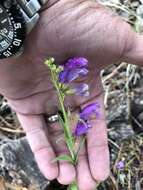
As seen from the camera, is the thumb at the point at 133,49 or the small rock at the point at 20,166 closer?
the thumb at the point at 133,49

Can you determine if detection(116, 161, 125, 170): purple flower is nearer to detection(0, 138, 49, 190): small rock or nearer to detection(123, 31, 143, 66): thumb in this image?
detection(0, 138, 49, 190): small rock

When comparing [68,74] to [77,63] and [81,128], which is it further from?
[81,128]

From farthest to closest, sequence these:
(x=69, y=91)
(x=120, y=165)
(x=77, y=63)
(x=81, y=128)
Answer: (x=120, y=165), (x=81, y=128), (x=77, y=63), (x=69, y=91)

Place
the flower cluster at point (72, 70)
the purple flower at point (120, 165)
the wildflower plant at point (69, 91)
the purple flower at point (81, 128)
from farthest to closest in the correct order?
the purple flower at point (120, 165), the purple flower at point (81, 128), the flower cluster at point (72, 70), the wildflower plant at point (69, 91)

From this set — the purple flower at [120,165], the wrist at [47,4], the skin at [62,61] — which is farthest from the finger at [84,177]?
the wrist at [47,4]

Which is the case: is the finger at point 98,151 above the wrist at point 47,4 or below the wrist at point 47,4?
below

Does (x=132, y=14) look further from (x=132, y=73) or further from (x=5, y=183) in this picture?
(x=5, y=183)

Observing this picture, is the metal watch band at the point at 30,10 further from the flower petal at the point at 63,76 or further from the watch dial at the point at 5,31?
the flower petal at the point at 63,76

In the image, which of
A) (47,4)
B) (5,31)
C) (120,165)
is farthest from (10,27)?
(120,165)
